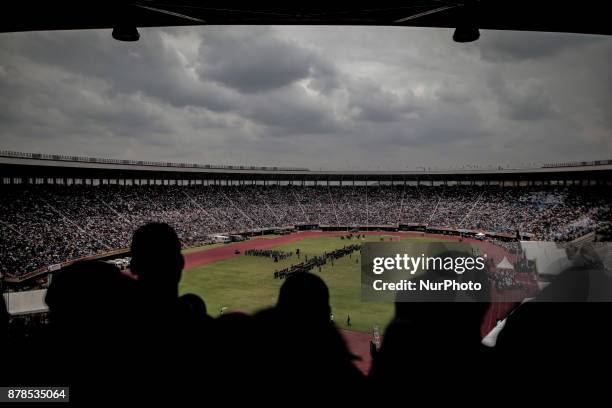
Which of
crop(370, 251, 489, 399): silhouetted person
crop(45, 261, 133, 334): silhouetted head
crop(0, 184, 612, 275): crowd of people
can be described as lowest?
crop(370, 251, 489, 399): silhouetted person

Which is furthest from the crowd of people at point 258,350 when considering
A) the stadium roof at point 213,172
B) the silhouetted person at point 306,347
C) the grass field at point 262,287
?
the stadium roof at point 213,172

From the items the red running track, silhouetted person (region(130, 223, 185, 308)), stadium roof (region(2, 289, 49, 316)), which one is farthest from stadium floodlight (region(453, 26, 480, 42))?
stadium roof (region(2, 289, 49, 316))

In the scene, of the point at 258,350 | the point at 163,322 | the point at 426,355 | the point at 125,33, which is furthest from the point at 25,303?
the point at 426,355

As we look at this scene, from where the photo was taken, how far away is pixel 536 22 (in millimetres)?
5121

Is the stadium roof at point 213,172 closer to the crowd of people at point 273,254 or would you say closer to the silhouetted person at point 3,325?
the crowd of people at point 273,254

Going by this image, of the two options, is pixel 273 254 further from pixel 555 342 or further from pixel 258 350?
pixel 258 350

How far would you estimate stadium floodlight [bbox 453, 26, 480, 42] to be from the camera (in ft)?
15.7

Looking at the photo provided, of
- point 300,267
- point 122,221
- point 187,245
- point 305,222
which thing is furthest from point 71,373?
point 305,222

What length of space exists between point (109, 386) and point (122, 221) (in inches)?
2016

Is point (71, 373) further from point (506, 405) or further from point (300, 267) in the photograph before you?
point (300, 267)

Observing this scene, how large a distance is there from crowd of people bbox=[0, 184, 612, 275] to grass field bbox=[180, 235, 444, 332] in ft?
46.0

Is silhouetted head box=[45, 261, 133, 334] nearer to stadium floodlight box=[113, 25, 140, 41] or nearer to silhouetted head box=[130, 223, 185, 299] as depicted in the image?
silhouetted head box=[130, 223, 185, 299]

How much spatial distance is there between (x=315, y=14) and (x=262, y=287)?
79.2 ft

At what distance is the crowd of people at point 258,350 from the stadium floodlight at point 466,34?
434 cm
